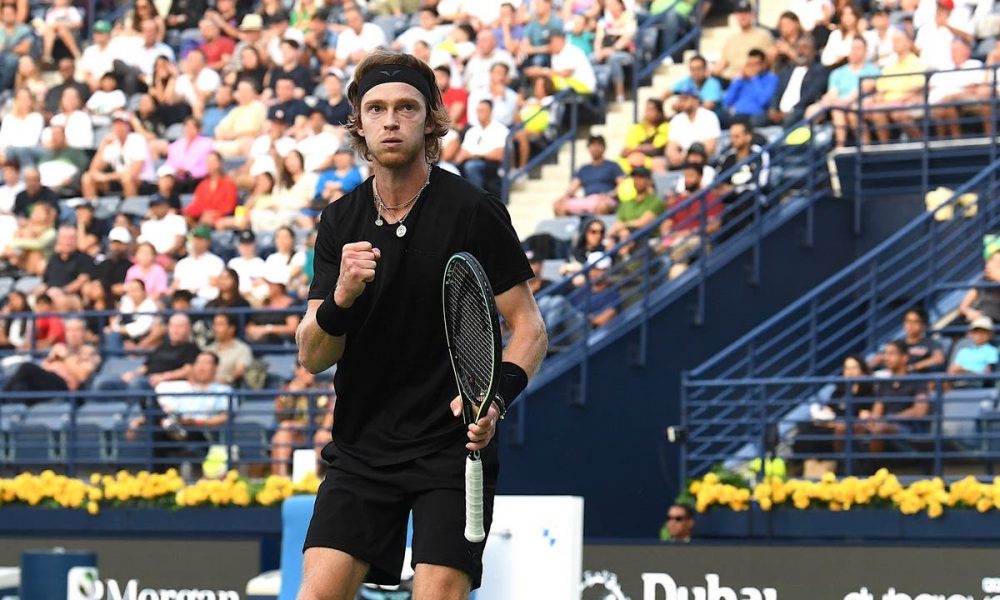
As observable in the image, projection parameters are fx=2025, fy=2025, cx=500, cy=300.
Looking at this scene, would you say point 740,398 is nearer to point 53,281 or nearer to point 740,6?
point 740,6

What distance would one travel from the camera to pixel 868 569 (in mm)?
10242

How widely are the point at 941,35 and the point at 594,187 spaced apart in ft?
9.70

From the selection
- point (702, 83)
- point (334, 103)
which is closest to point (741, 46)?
point (702, 83)

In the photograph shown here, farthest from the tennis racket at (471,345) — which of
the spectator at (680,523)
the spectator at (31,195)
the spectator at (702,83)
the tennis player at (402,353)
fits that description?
the spectator at (31,195)

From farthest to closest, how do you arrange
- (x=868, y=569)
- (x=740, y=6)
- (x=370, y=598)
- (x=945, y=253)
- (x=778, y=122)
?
(x=740, y=6)
(x=778, y=122)
(x=945, y=253)
(x=868, y=569)
(x=370, y=598)

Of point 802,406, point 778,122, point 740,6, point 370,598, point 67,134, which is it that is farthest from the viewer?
point 67,134

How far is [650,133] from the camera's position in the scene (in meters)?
16.4

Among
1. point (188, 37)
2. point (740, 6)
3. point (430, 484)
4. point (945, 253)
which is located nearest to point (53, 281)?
point (188, 37)

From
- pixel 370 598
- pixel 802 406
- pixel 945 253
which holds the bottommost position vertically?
pixel 370 598

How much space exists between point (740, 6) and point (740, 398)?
4308 mm

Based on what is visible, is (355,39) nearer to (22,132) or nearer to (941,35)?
(22,132)

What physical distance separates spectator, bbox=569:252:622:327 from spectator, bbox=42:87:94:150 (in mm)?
7038

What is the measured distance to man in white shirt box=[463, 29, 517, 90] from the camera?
1794cm

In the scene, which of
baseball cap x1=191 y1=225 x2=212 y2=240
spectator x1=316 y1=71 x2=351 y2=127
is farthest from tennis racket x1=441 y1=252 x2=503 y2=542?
spectator x1=316 y1=71 x2=351 y2=127
